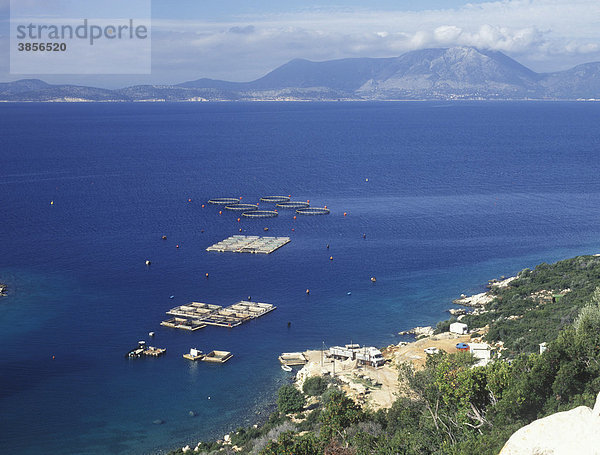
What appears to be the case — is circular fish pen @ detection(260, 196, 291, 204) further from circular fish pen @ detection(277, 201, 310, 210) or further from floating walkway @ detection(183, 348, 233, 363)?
floating walkway @ detection(183, 348, 233, 363)

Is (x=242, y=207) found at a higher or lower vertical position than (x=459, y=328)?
higher

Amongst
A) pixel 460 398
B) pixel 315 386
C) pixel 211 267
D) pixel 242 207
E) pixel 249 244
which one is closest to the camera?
pixel 460 398

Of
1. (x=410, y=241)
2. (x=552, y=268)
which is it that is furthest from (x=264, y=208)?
(x=552, y=268)

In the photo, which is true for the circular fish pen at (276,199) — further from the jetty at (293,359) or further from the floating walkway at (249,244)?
the jetty at (293,359)

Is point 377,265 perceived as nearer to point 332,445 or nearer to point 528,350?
point 528,350

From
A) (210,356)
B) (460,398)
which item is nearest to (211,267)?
(210,356)

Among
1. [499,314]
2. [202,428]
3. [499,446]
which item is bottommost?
[202,428]

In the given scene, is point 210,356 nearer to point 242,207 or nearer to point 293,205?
point 242,207

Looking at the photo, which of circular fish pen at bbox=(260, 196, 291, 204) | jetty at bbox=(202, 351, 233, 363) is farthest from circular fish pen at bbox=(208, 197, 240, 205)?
jetty at bbox=(202, 351, 233, 363)
